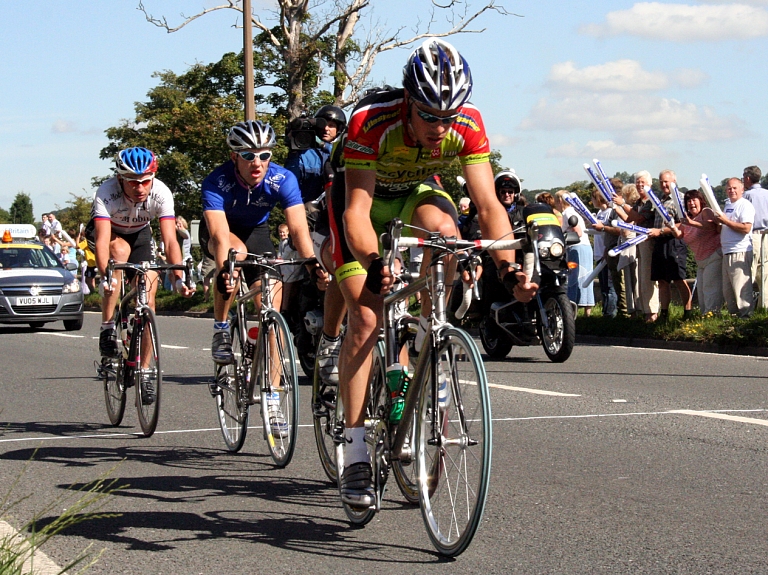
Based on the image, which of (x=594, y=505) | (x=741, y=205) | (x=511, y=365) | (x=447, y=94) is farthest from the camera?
(x=741, y=205)

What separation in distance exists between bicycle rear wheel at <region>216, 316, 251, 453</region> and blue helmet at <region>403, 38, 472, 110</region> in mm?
3154

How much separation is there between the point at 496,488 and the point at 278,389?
1.52 meters

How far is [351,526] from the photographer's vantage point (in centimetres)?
548

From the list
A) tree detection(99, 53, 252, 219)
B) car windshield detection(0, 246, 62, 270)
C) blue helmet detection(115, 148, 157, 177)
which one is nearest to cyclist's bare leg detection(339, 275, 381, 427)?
blue helmet detection(115, 148, 157, 177)

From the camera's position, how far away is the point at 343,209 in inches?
223

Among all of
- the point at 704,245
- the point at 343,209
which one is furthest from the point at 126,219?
the point at 704,245

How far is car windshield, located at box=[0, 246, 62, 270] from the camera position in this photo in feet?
75.0

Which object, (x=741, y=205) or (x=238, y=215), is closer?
(x=238, y=215)

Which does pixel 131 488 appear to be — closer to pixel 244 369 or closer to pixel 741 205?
pixel 244 369

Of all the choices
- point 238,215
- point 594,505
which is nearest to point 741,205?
point 238,215

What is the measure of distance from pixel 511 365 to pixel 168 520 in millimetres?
7840

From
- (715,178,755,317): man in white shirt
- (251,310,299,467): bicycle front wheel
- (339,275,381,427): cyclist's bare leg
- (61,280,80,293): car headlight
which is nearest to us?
(339,275,381,427): cyclist's bare leg

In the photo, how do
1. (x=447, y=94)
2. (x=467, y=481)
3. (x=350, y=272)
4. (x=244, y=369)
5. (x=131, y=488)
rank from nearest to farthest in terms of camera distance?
(x=467, y=481) < (x=447, y=94) < (x=350, y=272) < (x=131, y=488) < (x=244, y=369)

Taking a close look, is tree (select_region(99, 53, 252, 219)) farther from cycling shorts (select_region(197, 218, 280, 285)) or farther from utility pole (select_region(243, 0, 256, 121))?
cycling shorts (select_region(197, 218, 280, 285))
